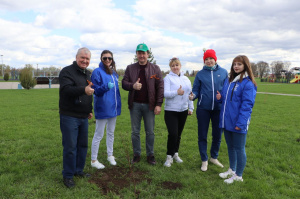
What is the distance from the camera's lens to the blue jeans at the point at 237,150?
3469mm

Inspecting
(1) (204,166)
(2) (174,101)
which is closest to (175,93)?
(2) (174,101)

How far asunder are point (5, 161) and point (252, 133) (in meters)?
6.69

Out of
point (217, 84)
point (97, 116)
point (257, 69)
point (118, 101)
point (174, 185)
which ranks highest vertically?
point (257, 69)

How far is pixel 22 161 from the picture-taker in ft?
14.5

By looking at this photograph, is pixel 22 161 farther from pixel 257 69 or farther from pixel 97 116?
pixel 257 69

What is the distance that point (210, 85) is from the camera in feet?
13.0

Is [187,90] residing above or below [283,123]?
above

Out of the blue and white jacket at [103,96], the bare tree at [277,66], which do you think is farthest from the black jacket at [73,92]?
the bare tree at [277,66]

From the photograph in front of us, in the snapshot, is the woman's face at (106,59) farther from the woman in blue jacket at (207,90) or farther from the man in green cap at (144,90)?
the woman in blue jacket at (207,90)

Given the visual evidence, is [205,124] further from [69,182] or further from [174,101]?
[69,182]

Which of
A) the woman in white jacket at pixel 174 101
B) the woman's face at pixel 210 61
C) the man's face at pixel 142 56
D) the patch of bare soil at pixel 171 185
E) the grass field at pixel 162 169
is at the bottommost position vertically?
the patch of bare soil at pixel 171 185

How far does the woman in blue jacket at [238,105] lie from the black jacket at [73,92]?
2.28m

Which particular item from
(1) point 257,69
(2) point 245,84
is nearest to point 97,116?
(2) point 245,84

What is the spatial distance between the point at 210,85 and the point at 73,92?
241 centimetres
